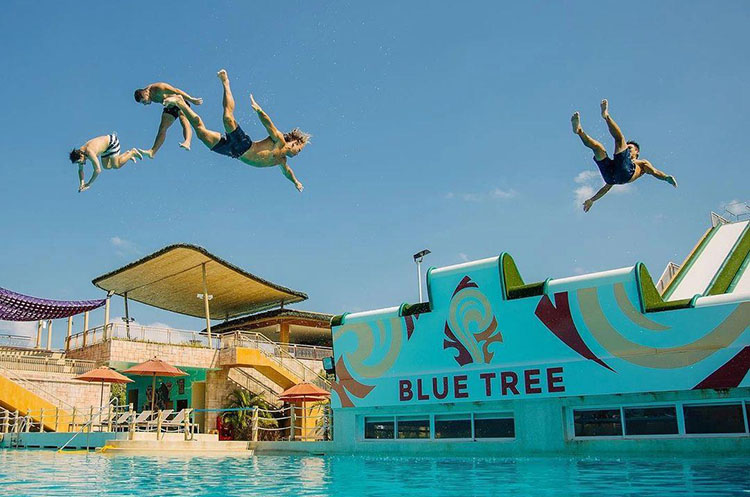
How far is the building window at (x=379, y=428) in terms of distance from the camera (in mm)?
18719

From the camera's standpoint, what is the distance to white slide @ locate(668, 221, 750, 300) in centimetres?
1869

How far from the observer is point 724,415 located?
13.8 meters

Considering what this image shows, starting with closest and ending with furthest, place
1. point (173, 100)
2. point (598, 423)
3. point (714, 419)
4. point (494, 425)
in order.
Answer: point (173, 100), point (714, 419), point (598, 423), point (494, 425)

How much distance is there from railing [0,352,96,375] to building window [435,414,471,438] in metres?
17.4

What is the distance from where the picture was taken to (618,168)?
1091 cm

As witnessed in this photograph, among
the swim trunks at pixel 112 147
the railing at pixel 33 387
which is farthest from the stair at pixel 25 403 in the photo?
the swim trunks at pixel 112 147

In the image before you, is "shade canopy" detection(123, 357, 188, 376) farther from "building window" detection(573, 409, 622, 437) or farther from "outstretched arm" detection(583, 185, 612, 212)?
"outstretched arm" detection(583, 185, 612, 212)

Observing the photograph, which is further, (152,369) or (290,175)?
(152,369)

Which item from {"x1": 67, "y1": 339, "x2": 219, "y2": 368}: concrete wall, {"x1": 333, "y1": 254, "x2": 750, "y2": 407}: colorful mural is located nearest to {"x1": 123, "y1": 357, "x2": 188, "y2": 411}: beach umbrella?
{"x1": 67, "y1": 339, "x2": 219, "y2": 368}: concrete wall

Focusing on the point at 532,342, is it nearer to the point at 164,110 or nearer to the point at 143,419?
the point at 164,110

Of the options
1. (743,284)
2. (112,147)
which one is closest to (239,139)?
(112,147)

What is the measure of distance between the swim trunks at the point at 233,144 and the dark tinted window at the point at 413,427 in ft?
36.2

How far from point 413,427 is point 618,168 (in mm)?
9853

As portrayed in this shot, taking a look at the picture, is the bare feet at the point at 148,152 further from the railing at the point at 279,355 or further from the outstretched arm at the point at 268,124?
the railing at the point at 279,355
